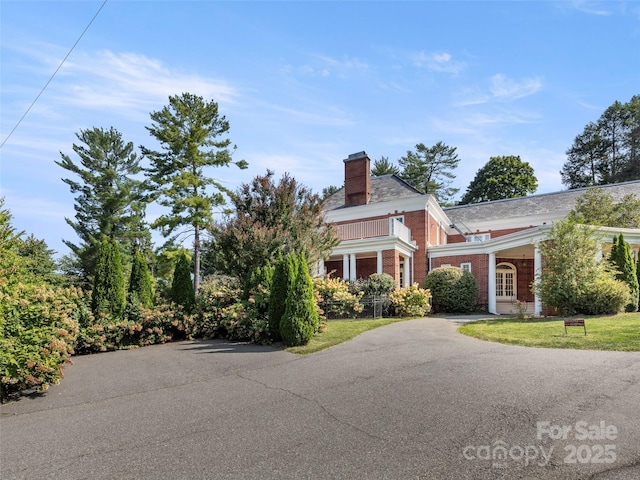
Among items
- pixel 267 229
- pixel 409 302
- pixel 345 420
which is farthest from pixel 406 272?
pixel 345 420

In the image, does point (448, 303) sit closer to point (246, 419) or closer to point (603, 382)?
point (603, 382)

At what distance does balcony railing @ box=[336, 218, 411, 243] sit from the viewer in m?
19.6

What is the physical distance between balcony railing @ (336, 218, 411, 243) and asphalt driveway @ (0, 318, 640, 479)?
12.5m

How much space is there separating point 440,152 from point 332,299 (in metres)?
39.7

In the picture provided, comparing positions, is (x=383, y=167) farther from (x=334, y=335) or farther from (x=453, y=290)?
(x=334, y=335)

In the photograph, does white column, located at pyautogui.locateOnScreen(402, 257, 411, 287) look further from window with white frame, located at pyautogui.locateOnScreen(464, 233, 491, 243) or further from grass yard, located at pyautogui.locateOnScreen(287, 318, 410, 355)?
grass yard, located at pyautogui.locateOnScreen(287, 318, 410, 355)

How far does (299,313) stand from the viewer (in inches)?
361

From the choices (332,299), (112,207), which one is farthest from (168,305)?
(112,207)

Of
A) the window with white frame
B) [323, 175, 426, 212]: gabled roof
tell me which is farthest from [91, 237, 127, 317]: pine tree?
the window with white frame

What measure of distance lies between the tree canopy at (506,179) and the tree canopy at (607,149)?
7.21 m

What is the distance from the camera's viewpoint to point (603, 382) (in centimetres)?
531

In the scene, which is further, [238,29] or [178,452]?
[238,29]

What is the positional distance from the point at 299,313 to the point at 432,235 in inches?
646

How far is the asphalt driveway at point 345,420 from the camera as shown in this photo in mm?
3365
